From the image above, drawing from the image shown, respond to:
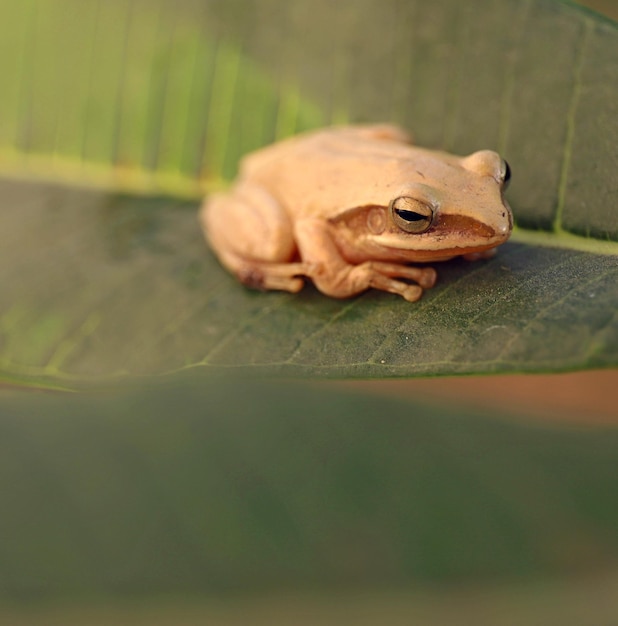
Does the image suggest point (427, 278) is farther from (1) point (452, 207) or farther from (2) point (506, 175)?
(2) point (506, 175)

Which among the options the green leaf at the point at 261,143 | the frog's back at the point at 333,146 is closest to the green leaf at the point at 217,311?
the green leaf at the point at 261,143

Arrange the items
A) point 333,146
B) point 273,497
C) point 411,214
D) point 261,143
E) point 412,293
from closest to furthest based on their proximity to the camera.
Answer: point 412,293
point 411,214
point 273,497
point 333,146
point 261,143


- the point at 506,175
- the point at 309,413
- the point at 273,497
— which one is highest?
the point at 506,175

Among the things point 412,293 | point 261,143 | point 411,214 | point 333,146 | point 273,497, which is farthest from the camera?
point 261,143

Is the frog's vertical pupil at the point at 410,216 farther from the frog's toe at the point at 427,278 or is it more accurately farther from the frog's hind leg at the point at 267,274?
the frog's hind leg at the point at 267,274

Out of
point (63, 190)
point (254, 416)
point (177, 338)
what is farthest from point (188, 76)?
point (254, 416)

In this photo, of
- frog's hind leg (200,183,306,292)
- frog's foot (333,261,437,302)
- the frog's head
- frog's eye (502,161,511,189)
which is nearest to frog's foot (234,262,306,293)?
frog's hind leg (200,183,306,292)

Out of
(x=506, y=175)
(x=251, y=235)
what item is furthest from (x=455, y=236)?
(x=251, y=235)

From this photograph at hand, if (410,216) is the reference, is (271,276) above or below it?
below
